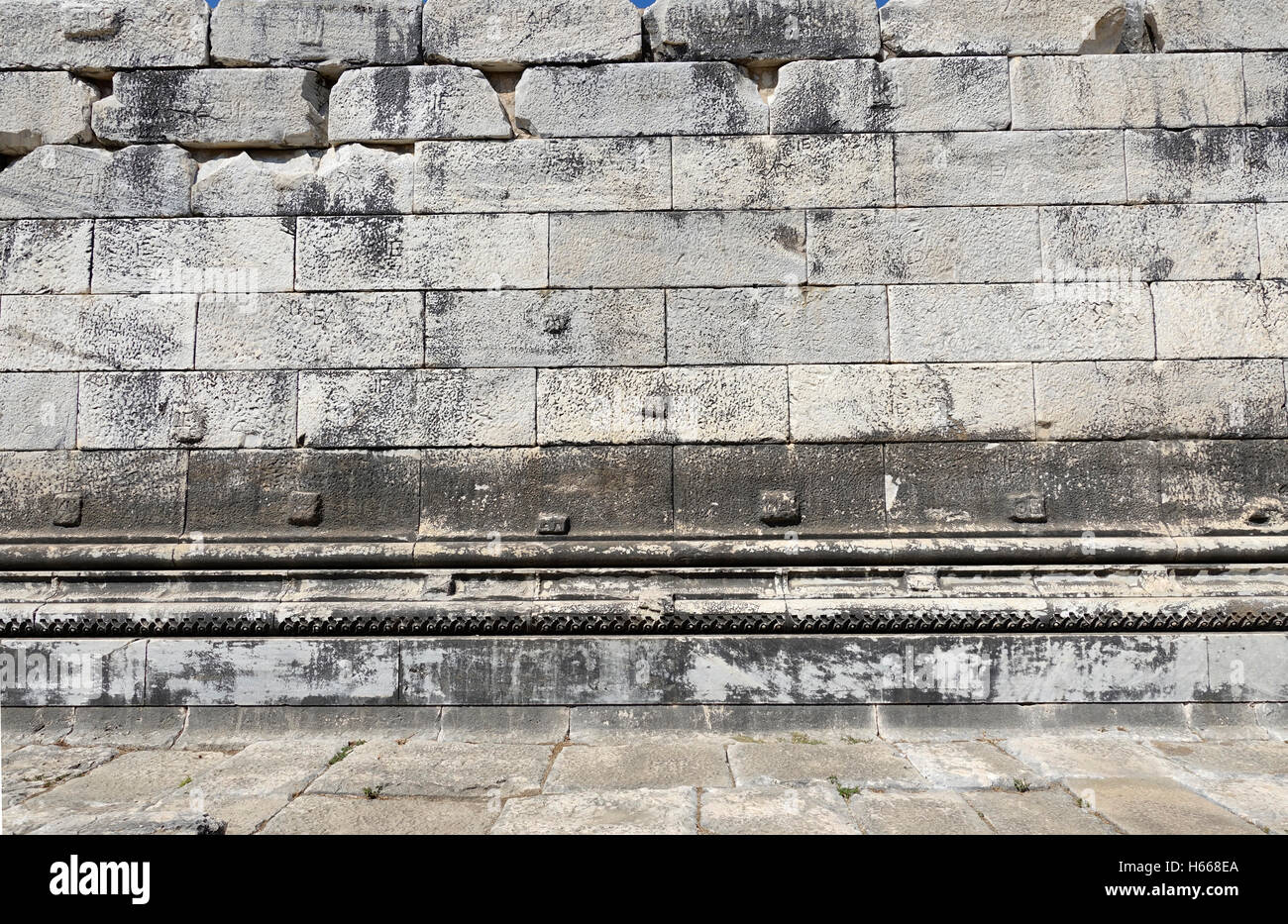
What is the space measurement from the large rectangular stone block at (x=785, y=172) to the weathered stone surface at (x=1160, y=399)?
1.53m

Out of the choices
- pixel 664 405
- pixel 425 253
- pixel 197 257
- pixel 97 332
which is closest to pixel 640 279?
pixel 664 405

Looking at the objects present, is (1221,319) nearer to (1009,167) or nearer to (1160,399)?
(1160,399)

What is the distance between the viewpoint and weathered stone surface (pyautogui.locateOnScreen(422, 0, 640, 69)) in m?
5.27

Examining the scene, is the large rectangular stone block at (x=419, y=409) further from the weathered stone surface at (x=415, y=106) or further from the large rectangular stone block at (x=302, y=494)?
the weathered stone surface at (x=415, y=106)

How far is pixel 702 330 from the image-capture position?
5062 mm

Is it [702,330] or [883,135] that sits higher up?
[883,135]

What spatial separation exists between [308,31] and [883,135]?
3627 millimetres

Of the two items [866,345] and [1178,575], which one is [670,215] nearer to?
[866,345]

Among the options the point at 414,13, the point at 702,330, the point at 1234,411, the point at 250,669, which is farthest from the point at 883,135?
the point at 250,669

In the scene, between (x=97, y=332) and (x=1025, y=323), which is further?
(x=97, y=332)

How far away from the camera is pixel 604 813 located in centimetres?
325

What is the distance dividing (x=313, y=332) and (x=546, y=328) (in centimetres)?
140

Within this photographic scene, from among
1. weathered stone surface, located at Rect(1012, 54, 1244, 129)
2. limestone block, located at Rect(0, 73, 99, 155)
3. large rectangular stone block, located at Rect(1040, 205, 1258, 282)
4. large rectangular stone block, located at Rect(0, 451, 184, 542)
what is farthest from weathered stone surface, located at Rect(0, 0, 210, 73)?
Result: large rectangular stone block, located at Rect(1040, 205, 1258, 282)

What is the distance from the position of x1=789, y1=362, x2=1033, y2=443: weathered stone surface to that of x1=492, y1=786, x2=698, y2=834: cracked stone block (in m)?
2.33
